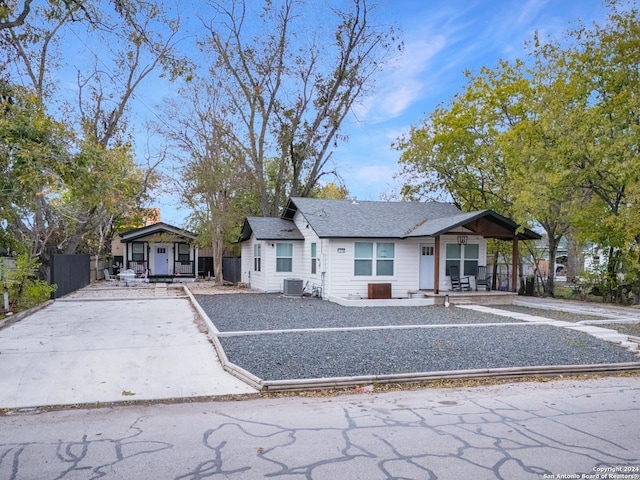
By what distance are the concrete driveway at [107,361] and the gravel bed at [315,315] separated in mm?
1142

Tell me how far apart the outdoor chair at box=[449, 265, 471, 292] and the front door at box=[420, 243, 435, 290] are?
70cm

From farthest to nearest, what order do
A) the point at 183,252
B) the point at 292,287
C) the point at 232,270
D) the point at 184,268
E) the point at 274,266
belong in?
the point at 183,252 → the point at 184,268 → the point at 232,270 → the point at 274,266 → the point at 292,287

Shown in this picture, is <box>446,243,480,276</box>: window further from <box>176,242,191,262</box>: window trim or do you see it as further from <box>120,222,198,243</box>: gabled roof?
<box>176,242,191,262</box>: window trim

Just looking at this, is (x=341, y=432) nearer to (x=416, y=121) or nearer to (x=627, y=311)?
(x=627, y=311)

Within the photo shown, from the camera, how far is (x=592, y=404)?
5.58 metres

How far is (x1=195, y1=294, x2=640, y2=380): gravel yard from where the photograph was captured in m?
6.99

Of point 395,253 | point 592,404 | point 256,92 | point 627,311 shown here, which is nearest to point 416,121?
point 256,92

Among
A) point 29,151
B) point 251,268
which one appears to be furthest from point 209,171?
point 29,151

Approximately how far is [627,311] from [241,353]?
12269 mm

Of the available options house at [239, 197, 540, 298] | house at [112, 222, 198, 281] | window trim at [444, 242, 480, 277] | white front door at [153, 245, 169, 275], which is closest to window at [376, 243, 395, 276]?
house at [239, 197, 540, 298]

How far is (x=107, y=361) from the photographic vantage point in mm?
7348

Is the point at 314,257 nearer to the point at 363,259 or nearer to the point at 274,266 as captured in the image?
the point at 363,259

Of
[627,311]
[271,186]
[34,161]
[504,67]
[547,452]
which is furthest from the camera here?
[271,186]

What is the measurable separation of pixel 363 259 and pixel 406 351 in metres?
9.08
